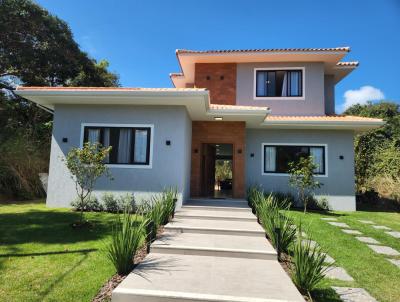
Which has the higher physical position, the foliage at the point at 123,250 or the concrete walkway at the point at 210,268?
the foliage at the point at 123,250

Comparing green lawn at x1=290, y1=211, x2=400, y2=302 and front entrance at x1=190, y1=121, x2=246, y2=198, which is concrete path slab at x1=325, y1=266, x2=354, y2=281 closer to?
green lawn at x1=290, y1=211, x2=400, y2=302

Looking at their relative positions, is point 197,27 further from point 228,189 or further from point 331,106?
point 228,189

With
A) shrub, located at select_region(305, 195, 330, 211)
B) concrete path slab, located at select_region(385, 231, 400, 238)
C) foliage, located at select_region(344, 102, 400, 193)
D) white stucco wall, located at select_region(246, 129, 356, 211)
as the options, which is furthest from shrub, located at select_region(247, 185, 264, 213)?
foliage, located at select_region(344, 102, 400, 193)

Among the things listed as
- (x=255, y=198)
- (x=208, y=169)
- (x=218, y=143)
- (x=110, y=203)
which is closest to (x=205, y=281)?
(x=255, y=198)

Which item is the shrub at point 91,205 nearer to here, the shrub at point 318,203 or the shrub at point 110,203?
the shrub at point 110,203

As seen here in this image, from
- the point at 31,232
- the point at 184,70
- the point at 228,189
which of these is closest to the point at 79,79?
the point at 184,70

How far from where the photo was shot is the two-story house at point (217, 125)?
36.1 ft

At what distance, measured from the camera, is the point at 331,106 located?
17.4 m

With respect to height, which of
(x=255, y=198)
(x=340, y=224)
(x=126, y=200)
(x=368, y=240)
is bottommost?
(x=368, y=240)

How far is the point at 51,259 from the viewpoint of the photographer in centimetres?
598

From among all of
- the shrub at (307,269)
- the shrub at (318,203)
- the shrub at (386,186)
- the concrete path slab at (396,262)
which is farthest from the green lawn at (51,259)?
the shrub at (386,186)

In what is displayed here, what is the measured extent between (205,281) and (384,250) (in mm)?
5433

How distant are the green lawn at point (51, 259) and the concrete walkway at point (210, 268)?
33.3 inches

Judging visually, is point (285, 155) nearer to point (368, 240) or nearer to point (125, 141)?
point (368, 240)
